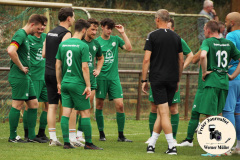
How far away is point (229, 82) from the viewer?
28.6 feet

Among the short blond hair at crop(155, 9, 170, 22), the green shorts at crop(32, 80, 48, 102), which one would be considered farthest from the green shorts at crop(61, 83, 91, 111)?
the green shorts at crop(32, 80, 48, 102)

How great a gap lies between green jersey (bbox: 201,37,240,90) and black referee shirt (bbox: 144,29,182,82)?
0.51 metres

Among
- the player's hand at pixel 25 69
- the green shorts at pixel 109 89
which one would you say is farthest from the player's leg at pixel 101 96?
the player's hand at pixel 25 69

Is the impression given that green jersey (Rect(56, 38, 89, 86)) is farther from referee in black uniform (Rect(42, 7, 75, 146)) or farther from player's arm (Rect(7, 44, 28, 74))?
player's arm (Rect(7, 44, 28, 74))

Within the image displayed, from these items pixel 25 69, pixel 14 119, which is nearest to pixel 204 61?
pixel 25 69

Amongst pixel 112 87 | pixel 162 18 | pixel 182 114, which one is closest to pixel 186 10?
pixel 182 114

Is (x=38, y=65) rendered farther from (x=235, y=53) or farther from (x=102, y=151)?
(x=235, y=53)

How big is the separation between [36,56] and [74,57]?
2234 millimetres

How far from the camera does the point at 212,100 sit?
8273mm

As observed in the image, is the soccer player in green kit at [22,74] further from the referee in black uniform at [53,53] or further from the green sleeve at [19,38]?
the referee in black uniform at [53,53]

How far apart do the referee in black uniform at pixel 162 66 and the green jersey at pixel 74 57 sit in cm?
97

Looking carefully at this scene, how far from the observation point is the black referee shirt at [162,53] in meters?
8.27

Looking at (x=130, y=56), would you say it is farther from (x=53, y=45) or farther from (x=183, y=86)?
(x=53, y=45)

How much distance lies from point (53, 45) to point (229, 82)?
120 inches
